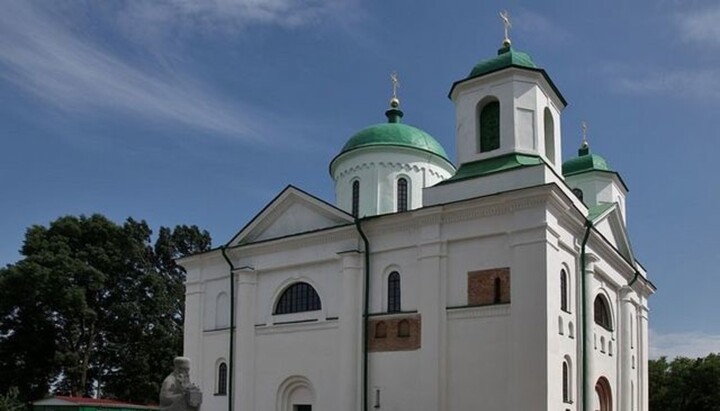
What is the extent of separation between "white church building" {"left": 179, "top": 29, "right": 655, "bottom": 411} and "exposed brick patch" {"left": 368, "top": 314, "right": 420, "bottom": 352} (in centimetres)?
4

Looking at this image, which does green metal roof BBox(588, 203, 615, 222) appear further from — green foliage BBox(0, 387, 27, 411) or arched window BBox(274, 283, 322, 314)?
green foliage BBox(0, 387, 27, 411)

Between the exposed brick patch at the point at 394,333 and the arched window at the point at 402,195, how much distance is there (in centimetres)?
520

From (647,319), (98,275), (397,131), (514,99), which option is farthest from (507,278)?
(98,275)

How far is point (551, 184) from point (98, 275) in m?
25.4

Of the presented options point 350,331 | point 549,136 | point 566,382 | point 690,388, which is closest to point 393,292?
point 350,331

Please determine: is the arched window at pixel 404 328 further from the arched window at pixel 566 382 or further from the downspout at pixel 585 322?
the downspout at pixel 585 322

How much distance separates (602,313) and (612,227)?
299cm

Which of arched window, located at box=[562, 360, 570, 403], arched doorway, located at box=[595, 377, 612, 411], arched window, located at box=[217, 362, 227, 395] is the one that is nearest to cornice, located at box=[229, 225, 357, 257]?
arched window, located at box=[217, 362, 227, 395]

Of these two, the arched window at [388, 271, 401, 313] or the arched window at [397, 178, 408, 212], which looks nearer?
the arched window at [388, 271, 401, 313]

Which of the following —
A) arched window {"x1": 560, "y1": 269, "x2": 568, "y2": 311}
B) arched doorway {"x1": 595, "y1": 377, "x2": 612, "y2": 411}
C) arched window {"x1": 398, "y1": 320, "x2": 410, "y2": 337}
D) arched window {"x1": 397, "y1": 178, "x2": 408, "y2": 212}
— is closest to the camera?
arched window {"x1": 560, "y1": 269, "x2": 568, "y2": 311}

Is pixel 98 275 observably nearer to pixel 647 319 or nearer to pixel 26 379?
pixel 26 379

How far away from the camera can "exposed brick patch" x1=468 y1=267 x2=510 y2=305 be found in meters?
18.1

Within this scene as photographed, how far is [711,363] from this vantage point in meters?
37.3

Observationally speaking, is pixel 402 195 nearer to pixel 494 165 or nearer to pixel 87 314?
pixel 494 165
